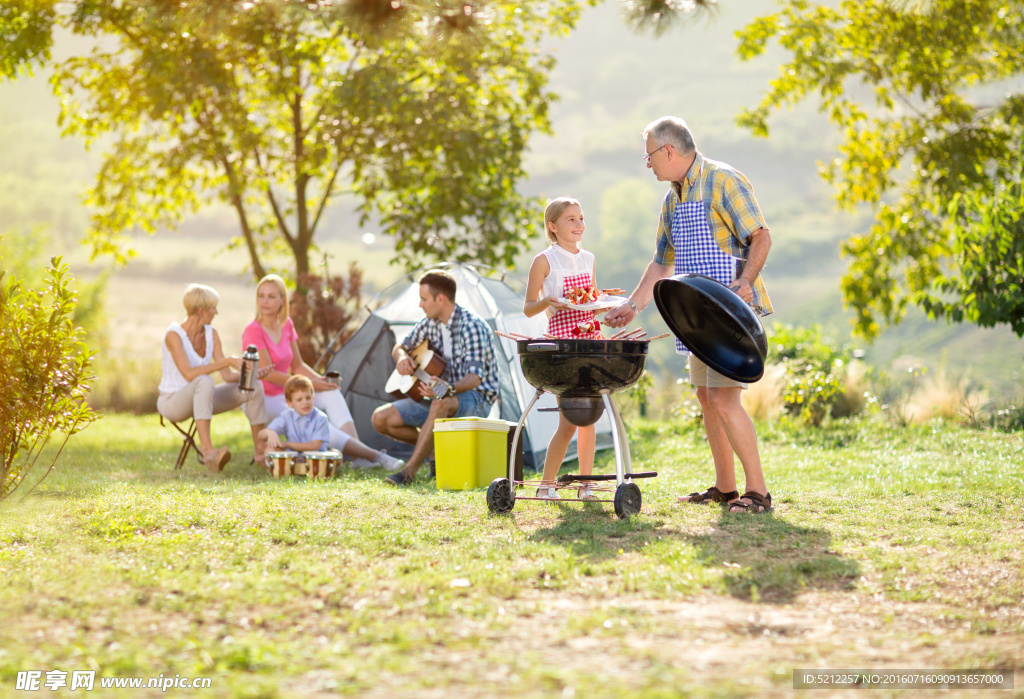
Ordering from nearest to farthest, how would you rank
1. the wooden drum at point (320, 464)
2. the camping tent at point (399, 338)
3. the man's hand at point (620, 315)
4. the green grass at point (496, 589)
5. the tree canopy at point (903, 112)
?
1. the green grass at point (496, 589)
2. the man's hand at point (620, 315)
3. the wooden drum at point (320, 464)
4. the camping tent at point (399, 338)
5. the tree canopy at point (903, 112)

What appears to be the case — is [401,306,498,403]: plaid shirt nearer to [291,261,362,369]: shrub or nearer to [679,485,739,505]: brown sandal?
[679,485,739,505]: brown sandal

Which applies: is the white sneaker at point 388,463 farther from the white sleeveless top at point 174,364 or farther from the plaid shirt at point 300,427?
the white sleeveless top at point 174,364

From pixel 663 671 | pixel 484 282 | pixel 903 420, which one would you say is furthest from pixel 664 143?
pixel 903 420

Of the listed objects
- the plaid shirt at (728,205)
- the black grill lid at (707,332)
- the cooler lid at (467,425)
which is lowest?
the cooler lid at (467,425)

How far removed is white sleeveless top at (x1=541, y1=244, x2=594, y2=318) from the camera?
14.6ft

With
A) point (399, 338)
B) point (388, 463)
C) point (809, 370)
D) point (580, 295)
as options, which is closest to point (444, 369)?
point (388, 463)

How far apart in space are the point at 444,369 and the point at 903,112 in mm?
9295

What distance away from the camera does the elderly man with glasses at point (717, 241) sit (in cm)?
414

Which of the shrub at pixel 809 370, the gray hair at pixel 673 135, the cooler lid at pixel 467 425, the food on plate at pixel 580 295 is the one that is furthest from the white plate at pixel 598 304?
the shrub at pixel 809 370

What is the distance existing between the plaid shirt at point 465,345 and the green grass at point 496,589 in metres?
1.11

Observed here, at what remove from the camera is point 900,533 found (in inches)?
150

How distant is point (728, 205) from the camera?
13.8ft

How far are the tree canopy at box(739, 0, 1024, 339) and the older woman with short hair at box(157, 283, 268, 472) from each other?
24.3 ft

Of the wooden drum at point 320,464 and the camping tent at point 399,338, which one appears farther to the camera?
the camping tent at point 399,338
